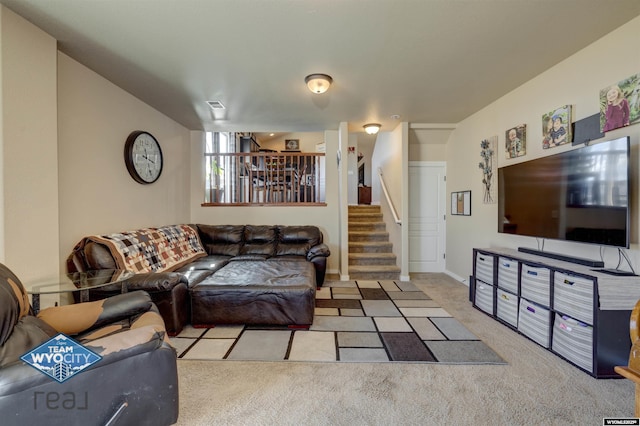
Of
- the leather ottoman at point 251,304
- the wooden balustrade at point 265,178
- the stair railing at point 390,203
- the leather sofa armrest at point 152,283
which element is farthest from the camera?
the wooden balustrade at point 265,178

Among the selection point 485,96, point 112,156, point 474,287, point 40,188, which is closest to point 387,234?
point 474,287

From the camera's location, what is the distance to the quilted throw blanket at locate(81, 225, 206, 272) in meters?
2.63

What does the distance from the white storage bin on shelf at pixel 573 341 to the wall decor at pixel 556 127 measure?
62.9 inches

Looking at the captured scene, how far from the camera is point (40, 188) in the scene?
2.06m

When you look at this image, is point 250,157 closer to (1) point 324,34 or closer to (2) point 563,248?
(1) point 324,34

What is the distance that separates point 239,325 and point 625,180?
333 centimetres

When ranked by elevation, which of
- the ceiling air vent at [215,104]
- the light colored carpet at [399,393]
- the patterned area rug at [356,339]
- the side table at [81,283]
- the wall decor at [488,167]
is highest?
the ceiling air vent at [215,104]

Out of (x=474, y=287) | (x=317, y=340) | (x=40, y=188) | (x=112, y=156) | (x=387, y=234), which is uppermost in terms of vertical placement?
(x=112, y=156)

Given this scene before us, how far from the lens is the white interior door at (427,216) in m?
4.81

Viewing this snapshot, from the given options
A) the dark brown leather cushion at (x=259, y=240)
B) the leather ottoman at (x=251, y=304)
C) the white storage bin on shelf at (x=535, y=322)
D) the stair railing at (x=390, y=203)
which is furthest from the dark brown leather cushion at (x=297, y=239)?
the white storage bin on shelf at (x=535, y=322)

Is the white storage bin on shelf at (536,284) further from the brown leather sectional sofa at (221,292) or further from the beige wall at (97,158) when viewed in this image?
the beige wall at (97,158)

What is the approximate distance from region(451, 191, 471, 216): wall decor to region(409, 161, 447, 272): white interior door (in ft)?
1.01

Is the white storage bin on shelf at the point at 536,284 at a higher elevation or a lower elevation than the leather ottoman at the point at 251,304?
higher

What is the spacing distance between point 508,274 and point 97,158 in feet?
14.2
